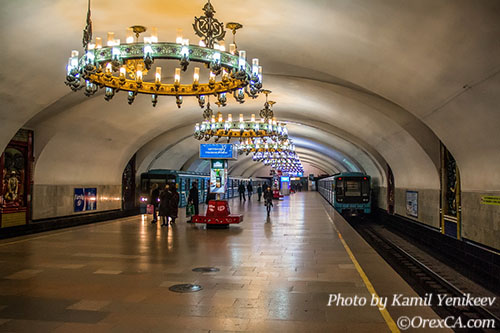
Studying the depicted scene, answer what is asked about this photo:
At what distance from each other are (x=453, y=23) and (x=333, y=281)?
4312 mm

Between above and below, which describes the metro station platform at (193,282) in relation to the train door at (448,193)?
below

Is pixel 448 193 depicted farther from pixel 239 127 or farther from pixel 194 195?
pixel 194 195

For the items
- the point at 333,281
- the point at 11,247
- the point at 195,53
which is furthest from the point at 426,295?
the point at 11,247

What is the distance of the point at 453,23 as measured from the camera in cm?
609

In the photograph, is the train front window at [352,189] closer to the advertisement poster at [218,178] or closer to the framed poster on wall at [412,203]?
the framed poster on wall at [412,203]

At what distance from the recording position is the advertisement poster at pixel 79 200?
1593 centimetres

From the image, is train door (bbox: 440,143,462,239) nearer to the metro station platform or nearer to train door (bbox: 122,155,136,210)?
the metro station platform

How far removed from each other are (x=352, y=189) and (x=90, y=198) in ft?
47.5

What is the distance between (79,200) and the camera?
16.2m

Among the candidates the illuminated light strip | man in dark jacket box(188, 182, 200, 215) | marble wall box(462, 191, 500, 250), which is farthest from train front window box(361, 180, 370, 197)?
the illuminated light strip

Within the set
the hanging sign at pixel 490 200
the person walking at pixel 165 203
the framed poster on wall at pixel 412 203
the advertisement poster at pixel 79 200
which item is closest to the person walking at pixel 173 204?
the person walking at pixel 165 203

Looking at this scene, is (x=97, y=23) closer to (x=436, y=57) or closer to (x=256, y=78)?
(x=256, y=78)

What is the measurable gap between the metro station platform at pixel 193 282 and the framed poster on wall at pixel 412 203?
6732mm

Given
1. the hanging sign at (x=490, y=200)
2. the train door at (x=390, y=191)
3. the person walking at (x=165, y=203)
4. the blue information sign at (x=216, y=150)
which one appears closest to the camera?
the hanging sign at (x=490, y=200)
